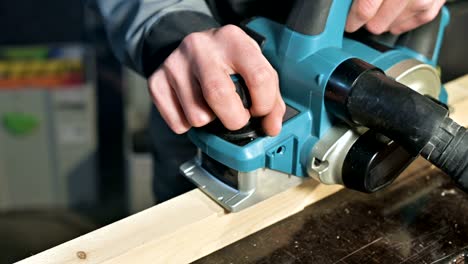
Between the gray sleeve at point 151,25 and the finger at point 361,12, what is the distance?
22 centimetres

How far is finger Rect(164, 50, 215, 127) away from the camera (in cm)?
79

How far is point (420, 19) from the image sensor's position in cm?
94

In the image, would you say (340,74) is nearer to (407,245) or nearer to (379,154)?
(379,154)

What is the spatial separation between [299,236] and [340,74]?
227 mm

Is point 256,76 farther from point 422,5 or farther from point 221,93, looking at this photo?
point 422,5

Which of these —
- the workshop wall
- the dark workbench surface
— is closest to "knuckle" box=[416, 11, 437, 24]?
the dark workbench surface

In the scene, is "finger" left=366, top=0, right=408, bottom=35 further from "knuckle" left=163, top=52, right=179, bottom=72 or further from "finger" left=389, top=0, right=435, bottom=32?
"knuckle" left=163, top=52, right=179, bottom=72

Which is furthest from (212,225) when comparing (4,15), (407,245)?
(4,15)

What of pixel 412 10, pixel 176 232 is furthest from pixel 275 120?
pixel 412 10

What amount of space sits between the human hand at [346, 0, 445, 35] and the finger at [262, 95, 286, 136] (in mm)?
171

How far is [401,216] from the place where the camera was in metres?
0.92

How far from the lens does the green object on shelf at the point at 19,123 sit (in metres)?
2.14

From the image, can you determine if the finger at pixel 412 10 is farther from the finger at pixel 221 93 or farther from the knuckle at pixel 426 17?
the finger at pixel 221 93

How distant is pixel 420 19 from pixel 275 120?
0.99ft
